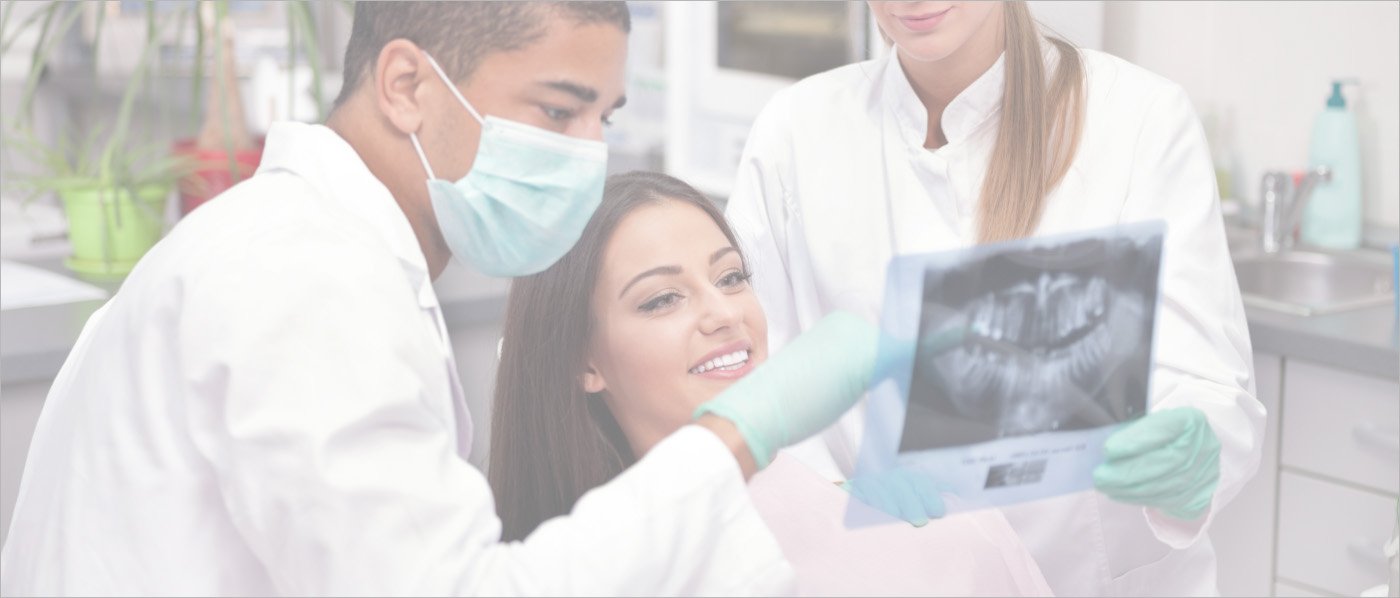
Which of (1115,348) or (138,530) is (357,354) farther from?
(1115,348)

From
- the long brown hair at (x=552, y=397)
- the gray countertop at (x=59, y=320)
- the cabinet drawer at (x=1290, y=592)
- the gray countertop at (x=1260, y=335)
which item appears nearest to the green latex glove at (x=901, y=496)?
the long brown hair at (x=552, y=397)

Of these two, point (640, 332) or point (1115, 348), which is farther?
point (640, 332)

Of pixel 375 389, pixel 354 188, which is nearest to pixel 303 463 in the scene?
pixel 375 389

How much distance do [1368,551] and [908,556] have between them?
109 cm

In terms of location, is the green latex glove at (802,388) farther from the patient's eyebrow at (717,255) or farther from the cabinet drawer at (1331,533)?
the cabinet drawer at (1331,533)

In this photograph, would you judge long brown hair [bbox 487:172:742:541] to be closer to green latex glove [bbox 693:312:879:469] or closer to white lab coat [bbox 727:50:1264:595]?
white lab coat [bbox 727:50:1264:595]

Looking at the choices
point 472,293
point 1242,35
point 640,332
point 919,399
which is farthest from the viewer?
point 1242,35

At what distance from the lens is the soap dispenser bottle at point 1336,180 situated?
111 inches

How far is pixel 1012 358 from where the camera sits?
1181mm

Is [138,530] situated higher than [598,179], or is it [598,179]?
[598,179]

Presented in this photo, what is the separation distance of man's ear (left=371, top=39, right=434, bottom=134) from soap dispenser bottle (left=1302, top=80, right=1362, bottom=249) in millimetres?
2125

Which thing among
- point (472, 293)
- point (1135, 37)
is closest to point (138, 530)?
point (472, 293)

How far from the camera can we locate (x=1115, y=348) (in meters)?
1.22

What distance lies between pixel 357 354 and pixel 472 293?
164cm
